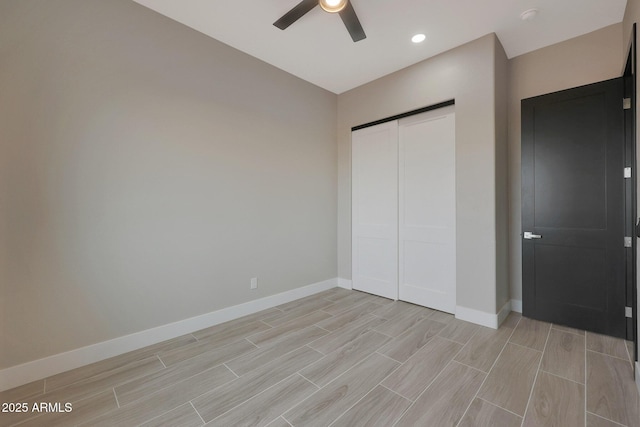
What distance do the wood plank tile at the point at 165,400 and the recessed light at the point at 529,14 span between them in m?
3.81

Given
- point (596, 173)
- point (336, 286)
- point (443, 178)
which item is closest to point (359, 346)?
point (336, 286)

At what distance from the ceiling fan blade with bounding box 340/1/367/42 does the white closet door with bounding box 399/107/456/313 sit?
1.30 metres

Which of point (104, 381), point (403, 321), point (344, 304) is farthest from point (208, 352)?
point (403, 321)

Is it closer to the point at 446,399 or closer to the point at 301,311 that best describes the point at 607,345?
the point at 446,399

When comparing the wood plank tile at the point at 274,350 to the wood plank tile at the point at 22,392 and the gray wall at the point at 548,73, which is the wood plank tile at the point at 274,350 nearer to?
the wood plank tile at the point at 22,392

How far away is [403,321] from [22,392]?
3021 mm

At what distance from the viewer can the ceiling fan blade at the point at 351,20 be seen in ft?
6.67

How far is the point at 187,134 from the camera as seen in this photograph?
252 cm

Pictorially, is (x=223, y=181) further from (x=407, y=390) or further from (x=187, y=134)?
(x=407, y=390)

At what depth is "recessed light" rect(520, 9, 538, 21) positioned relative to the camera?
226 centimetres

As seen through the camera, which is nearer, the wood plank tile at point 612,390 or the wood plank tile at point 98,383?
the wood plank tile at point 612,390

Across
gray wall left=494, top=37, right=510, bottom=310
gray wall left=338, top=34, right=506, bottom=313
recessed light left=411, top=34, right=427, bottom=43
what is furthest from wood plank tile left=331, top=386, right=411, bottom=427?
recessed light left=411, top=34, right=427, bottom=43

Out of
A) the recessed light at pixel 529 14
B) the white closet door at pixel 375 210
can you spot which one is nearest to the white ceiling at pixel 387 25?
the recessed light at pixel 529 14

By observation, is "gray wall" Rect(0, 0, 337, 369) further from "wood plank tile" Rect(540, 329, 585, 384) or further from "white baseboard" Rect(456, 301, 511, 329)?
"wood plank tile" Rect(540, 329, 585, 384)
